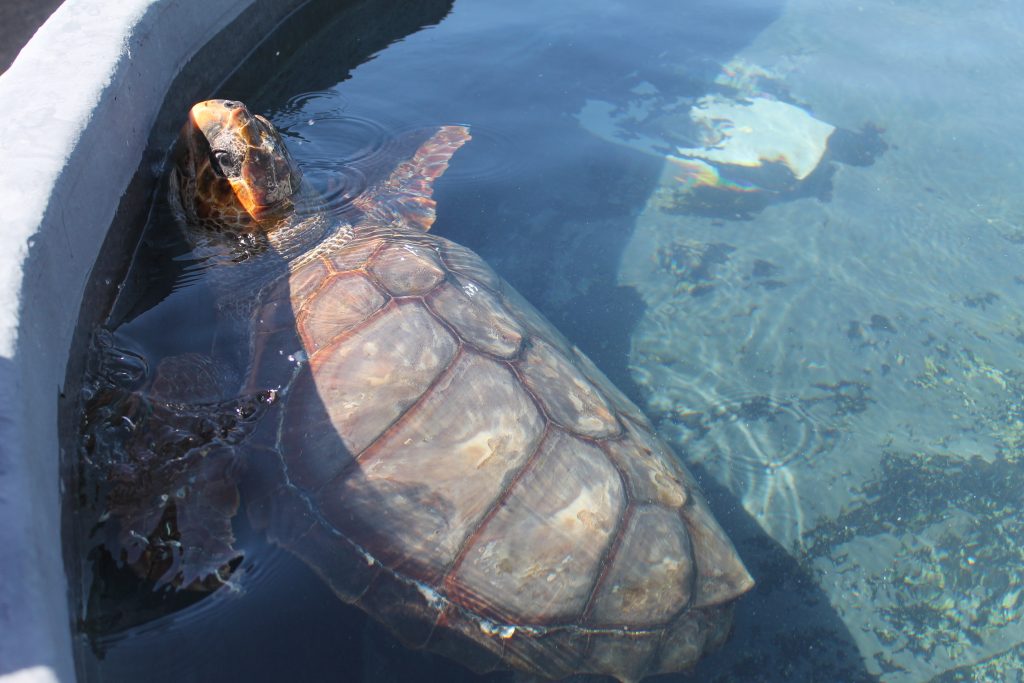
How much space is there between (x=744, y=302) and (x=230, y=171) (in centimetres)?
302

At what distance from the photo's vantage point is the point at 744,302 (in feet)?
14.2

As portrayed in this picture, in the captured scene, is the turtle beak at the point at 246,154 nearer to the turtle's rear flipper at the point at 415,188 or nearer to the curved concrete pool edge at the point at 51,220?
the curved concrete pool edge at the point at 51,220

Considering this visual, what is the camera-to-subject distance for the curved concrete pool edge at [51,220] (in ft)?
4.41

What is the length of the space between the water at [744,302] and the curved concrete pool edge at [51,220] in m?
0.46

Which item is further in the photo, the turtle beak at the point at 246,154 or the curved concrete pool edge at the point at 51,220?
the turtle beak at the point at 246,154

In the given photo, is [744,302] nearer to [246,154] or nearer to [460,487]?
[460,487]

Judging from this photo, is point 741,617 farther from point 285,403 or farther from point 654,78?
point 654,78

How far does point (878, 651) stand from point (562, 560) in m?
1.71

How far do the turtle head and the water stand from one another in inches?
8.9

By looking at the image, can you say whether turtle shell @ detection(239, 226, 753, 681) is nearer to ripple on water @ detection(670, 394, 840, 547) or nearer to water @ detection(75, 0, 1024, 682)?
water @ detection(75, 0, 1024, 682)

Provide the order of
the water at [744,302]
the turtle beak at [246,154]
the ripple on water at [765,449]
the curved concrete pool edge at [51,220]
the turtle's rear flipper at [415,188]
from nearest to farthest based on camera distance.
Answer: the curved concrete pool edge at [51,220], the water at [744,302], the turtle beak at [246,154], the ripple on water at [765,449], the turtle's rear flipper at [415,188]

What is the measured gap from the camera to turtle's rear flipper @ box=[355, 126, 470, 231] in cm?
392

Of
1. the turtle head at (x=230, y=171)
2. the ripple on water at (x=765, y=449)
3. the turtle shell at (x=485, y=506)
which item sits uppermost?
the turtle head at (x=230, y=171)

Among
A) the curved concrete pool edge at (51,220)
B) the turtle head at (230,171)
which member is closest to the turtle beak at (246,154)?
the turtle head at (230,171)
